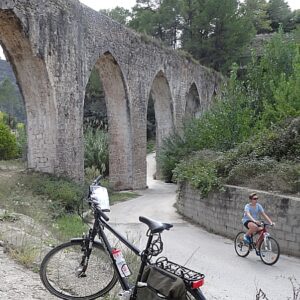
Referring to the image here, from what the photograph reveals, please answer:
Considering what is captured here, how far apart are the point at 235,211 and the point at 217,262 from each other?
2382 millimetres

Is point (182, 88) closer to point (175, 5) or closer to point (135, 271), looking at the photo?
point (175, 5)

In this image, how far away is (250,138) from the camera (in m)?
13.2

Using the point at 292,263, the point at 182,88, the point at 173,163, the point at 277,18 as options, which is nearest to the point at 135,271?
the point at 292,263

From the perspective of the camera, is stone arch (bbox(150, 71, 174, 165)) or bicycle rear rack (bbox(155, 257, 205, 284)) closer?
bicycle rear rack (bbox(155, 257, 205, 284))

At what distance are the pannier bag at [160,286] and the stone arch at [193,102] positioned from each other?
2338 cm

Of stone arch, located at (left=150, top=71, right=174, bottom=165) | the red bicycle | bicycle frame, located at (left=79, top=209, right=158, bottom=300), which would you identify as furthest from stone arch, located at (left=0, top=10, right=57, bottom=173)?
stone arch, located at (left=150, top=71, right=174, bottom=165)

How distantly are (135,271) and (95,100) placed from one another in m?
31.6

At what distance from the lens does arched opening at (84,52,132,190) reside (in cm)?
1767

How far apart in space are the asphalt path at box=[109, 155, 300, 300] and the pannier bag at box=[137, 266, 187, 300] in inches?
69.4

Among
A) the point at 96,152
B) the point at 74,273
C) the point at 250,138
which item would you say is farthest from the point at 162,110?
the point at 74,273

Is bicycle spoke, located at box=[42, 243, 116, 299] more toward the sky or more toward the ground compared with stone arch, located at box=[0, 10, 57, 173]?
more toward the ground

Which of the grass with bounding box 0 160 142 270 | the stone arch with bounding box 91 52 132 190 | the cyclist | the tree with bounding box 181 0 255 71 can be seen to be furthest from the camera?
the tree with bounding box 181 0 255 71

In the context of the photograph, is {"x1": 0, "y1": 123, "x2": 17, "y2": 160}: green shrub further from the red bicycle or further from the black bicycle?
the black bicycle

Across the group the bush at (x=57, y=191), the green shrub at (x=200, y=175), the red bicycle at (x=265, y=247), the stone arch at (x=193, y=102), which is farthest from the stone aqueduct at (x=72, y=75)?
the red bicycle at (x=265, y=247)
